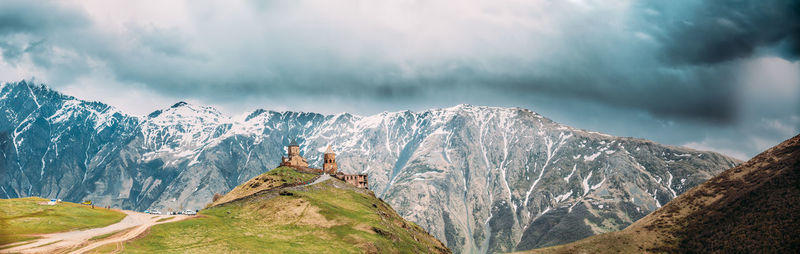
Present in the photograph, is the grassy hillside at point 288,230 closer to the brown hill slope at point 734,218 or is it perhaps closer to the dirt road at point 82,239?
the dirt road at point 82,239

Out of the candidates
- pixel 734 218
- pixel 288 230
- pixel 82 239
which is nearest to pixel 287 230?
pixel 288 230

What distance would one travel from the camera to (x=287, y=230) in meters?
101

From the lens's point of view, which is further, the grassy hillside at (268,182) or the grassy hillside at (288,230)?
the grassy hillside at (268,182)

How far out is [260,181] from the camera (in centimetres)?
17562

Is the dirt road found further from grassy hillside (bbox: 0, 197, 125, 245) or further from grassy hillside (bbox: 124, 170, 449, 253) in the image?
grassy hillside (bbox: 124, 170, 449, 253)

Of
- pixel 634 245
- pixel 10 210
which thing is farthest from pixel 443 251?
pixel 10 210

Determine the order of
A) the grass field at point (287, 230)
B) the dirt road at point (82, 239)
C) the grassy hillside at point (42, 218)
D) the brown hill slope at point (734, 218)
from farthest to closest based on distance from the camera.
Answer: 1. the brown hill slope at point (734, 218)
2. the grass field at point (287, 230)
3. the grassy hillside at point (42, 218)
4. the dirt road at point (82, 239)

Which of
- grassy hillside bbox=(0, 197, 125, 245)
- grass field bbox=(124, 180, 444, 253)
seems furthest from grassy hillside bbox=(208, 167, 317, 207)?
grassy hillside bbox=(0, 197, 125, 245)

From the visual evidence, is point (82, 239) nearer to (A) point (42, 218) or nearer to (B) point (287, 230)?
(A) point (42, 218)

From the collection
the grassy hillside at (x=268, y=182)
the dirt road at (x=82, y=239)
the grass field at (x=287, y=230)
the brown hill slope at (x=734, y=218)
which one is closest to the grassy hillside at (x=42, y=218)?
the dirt road at (x=82, y=239)

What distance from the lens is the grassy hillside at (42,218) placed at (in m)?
75.9

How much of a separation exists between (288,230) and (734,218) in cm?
12740

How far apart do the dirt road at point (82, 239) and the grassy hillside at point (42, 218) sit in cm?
261

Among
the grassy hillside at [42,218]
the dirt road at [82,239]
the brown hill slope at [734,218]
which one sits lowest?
the brown hill slope at [734,218]
